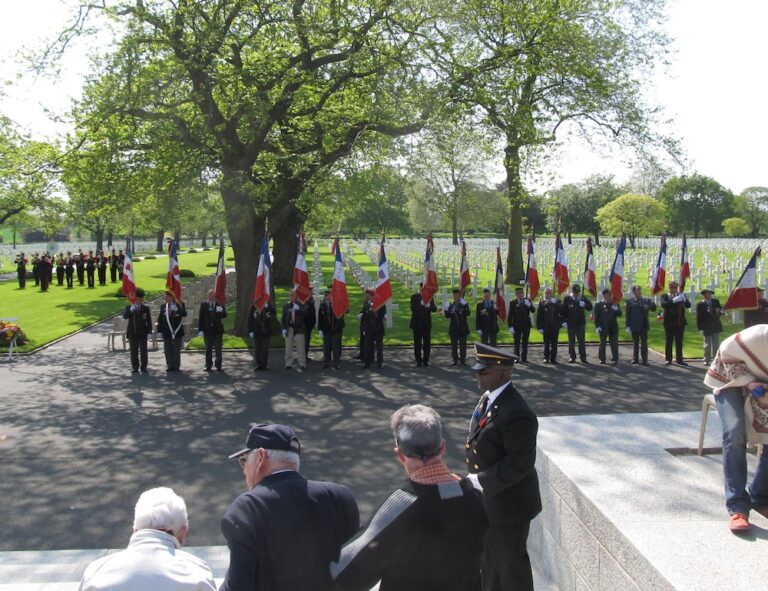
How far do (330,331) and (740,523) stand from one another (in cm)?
Answer: 1216

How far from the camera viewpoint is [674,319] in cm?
1554

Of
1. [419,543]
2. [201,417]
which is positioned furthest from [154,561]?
[201,417]

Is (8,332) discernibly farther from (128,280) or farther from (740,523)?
(740,523)

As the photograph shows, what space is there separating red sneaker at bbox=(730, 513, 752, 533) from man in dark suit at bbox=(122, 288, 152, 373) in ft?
43.2

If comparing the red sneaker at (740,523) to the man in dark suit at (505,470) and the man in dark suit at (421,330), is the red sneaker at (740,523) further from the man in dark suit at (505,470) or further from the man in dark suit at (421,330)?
the man in dark suit at (421,330)

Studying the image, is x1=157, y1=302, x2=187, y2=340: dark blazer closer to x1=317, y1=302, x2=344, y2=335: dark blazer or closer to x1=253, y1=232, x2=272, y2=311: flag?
x1=253, y1=232, x2=272, y2=311: flag

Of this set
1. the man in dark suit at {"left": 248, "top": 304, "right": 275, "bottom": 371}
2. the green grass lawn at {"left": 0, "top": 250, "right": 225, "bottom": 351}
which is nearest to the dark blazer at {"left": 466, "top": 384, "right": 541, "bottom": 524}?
the man in dark suit at {"left": 248, "top": 304, "right": 275, "bottom": 371}

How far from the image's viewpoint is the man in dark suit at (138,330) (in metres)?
15.1

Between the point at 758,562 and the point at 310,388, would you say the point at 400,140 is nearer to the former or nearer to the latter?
the point at 310,388

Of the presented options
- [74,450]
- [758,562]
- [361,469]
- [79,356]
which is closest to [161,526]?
[758,562]

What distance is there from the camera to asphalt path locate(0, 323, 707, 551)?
24.9 feet

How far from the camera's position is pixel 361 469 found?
863 centimetres

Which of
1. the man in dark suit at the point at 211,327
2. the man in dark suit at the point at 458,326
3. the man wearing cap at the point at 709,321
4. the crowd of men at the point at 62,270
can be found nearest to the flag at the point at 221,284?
the man in dark suit at the point at 211,327

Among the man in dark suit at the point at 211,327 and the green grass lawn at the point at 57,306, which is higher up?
the man in dark suit at the point at 211,327
